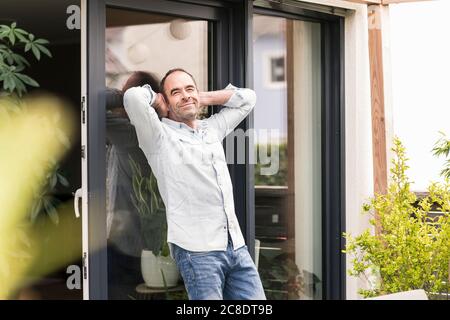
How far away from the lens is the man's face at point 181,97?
3.99 metres

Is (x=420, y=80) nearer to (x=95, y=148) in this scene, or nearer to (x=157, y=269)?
(x=157, y=269)

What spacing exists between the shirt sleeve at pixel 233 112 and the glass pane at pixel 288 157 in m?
0.31

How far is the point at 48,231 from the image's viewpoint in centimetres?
512

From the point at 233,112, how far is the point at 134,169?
A: 67cm

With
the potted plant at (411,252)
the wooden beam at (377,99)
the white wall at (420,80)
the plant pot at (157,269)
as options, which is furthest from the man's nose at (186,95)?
the white wall at (420,80)

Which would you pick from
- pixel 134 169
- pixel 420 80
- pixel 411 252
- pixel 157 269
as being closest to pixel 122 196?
pixel 134 169

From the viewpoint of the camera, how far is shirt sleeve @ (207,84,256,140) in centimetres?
421

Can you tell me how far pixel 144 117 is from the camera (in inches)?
148

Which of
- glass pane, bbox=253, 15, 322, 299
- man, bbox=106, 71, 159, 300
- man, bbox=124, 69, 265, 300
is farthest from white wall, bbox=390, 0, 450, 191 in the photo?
man, bbox=106, 71, 159, 300

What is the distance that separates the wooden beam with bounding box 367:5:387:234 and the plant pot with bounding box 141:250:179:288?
5.69 ft

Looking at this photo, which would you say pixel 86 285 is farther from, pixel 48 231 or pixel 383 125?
pixel 383 125

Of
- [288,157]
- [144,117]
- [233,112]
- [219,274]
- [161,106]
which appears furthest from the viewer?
[288,157]

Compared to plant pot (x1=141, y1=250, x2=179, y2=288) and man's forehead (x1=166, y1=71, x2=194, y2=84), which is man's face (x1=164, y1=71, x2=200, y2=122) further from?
plant pot (x1=141, y1=250, x2=179, y2=288)

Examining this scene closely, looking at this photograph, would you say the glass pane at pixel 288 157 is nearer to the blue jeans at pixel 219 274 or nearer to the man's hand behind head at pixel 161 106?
the blue jeans at pixel 219 274
